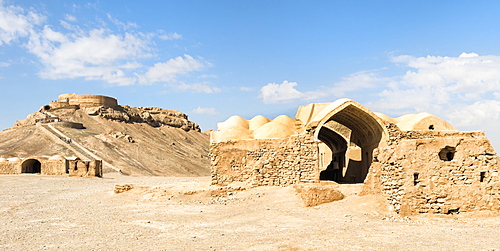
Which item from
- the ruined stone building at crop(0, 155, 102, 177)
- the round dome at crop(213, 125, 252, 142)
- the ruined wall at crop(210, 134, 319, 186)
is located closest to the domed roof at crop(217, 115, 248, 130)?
the round dome at crop(213, 125, 252, 142)

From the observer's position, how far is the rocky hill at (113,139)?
157 ft

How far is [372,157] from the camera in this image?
1672cm

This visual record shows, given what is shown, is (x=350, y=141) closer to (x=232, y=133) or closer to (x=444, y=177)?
(x=232, y=133)

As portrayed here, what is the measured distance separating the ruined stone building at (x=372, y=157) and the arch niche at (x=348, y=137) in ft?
0.14

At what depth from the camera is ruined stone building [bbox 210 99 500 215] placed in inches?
378

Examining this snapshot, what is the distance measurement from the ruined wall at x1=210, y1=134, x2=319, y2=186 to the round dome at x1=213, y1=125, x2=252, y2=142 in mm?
3059

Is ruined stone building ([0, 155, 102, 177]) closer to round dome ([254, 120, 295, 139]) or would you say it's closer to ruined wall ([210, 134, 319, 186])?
round dome ([254, 120, 295, 139])

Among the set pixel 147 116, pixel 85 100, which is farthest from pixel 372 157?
pixel 147 116

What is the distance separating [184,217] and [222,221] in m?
1.30

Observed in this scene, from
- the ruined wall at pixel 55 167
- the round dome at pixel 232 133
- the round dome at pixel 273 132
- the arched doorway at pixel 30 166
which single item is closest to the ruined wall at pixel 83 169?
the ruined wall at pixel 55 167

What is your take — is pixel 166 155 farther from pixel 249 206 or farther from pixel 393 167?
pixel 393 167

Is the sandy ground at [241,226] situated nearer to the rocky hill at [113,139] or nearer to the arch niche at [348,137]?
the arch niche at [348,137]

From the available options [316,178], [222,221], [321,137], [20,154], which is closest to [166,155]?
[20,154]

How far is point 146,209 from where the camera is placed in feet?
41.8
